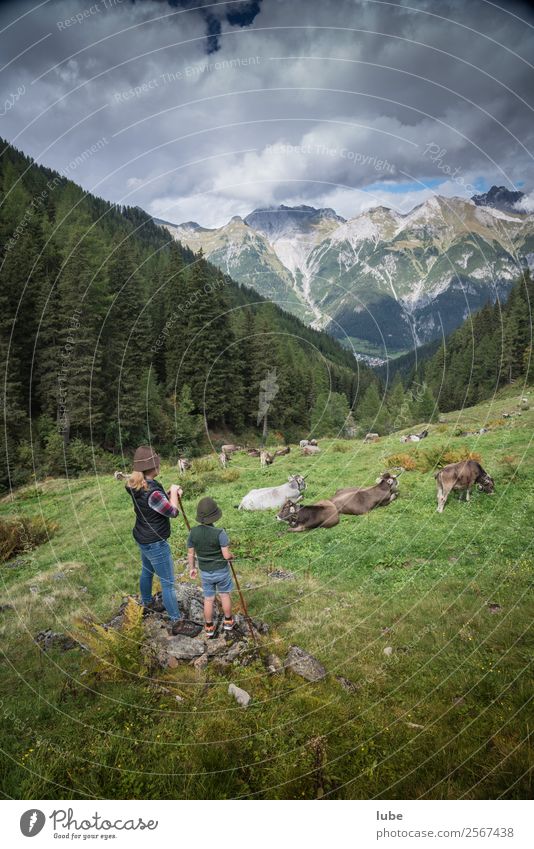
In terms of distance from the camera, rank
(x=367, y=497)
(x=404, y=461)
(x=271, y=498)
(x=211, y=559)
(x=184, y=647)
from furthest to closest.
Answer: (x=404, y=461) < (x=271, y=498) < (x=367, y=497) < (x=211, y=559) < (x=184, y=647)

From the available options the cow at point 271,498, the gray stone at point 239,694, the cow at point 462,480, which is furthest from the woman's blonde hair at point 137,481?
the cow at point 271,498

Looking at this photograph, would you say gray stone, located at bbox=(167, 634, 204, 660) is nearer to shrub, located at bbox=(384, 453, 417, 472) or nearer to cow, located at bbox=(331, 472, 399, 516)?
cow, located at bbox=(331, 472, 399, 516)

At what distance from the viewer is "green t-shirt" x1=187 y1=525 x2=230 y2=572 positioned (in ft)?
20.7

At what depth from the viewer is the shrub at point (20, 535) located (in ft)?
44.0

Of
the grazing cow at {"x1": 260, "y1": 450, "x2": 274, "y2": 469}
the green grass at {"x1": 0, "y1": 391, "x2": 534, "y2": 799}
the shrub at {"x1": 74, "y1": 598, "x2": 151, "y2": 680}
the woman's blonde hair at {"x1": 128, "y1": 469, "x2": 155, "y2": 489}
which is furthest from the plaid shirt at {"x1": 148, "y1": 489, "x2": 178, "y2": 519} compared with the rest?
the grazing cow at {"x1": 260, "y1": 450, "x2": 274, "y2": 469}

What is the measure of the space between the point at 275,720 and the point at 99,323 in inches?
1411

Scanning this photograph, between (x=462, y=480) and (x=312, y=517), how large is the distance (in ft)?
15.6

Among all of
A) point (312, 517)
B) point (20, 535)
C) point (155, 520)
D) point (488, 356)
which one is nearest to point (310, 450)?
point (312, 517)

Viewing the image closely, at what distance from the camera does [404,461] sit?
1697 centimetres

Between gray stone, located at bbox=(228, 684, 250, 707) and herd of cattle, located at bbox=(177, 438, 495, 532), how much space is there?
7.39m

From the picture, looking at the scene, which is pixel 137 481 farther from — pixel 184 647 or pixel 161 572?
pixel 184 647

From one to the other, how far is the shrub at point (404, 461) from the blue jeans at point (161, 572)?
39.7ft

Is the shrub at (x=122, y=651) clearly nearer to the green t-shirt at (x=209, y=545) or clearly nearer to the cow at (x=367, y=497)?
the green t-shirt at (x=209, y=545)

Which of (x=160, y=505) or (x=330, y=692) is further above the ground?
(x=160, y=505)
